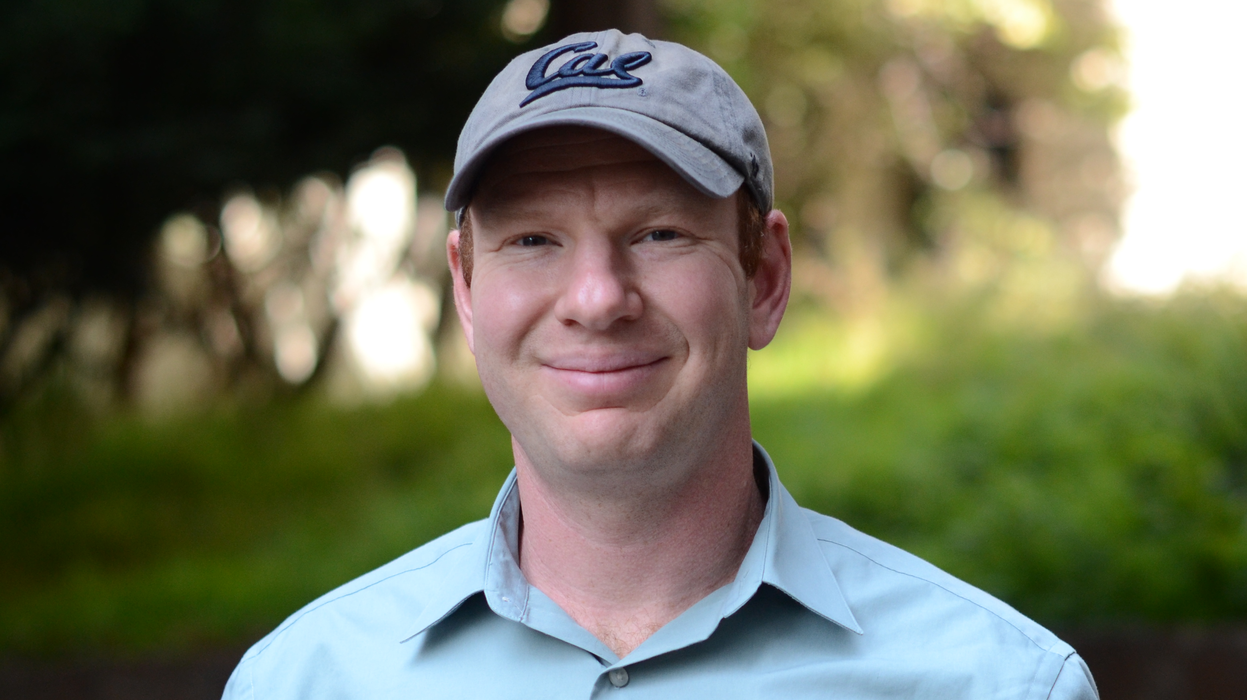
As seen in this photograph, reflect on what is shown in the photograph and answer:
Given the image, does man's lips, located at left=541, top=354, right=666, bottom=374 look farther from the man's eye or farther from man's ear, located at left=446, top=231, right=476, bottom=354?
man's ear, located at left=446, top=231, right=476, bottom=354

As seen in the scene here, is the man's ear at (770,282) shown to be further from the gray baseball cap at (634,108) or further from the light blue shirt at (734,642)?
the light blue shirt at (734,642)

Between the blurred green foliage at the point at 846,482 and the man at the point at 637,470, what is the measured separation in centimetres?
351

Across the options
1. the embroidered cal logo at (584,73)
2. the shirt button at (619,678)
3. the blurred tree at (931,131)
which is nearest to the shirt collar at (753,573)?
the shirt button at (619,678)

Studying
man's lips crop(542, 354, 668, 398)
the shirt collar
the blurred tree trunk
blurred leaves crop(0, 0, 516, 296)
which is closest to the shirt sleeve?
the shirt collar

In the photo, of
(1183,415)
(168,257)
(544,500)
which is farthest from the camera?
(168,257)

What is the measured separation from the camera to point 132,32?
5.63 meters

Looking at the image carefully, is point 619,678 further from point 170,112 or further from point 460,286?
point 170,112

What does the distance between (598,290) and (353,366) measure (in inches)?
365

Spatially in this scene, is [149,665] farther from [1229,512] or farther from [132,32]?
[1229,512]

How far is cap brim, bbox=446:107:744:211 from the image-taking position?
1.71 m

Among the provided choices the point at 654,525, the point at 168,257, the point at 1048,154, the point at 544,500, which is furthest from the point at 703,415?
the point at 1048,154

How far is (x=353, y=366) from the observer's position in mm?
10688

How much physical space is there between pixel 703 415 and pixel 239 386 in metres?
7.83

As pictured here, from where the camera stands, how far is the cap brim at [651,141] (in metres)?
1.71
